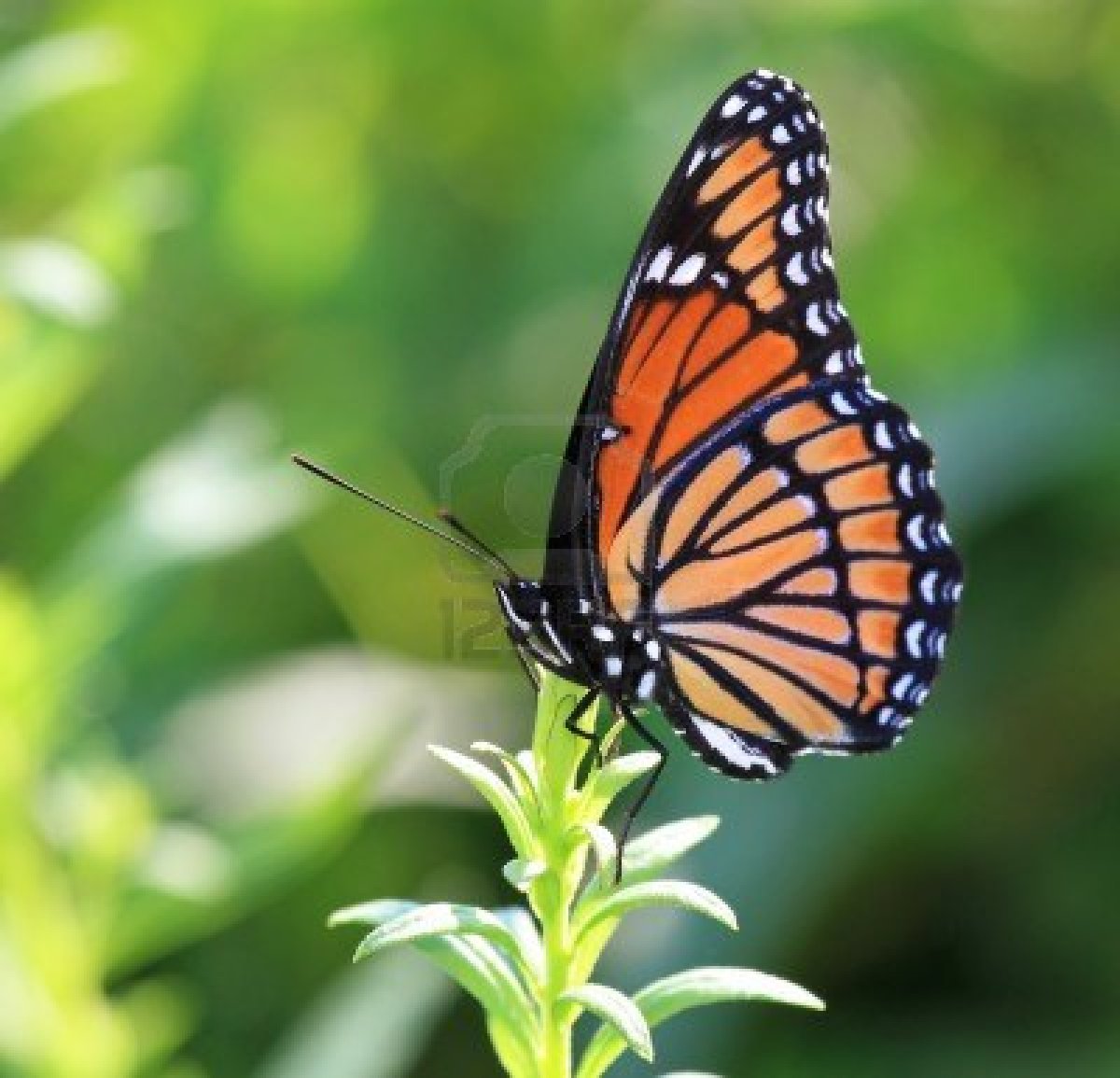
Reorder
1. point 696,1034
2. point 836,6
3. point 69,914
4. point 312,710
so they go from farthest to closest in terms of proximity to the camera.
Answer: point 836,6 → point 312,710 → point 696,1034 → point 69,914

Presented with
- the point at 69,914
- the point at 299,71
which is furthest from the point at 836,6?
the point at 69,914

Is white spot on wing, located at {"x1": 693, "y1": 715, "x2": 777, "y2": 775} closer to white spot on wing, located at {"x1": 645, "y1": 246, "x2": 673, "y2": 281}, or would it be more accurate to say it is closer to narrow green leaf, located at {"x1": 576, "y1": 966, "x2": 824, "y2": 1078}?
white spot on wing, located at {"x1": 645, "y1": 246, "x2": 673, "y2": 281}

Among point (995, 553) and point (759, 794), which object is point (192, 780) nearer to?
point (759, 794)

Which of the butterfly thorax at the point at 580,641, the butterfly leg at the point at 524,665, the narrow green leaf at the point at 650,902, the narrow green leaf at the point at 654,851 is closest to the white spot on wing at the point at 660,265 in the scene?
Answer: the butterfly thorax at the point at 580,641

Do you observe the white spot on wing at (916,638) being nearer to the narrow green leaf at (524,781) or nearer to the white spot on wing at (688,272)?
the white spot on wing at (688,272)

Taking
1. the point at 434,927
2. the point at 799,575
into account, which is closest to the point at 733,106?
the point at 799,575

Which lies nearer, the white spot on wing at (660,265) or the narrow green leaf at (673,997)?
the narrow green leaf at (673,997)
